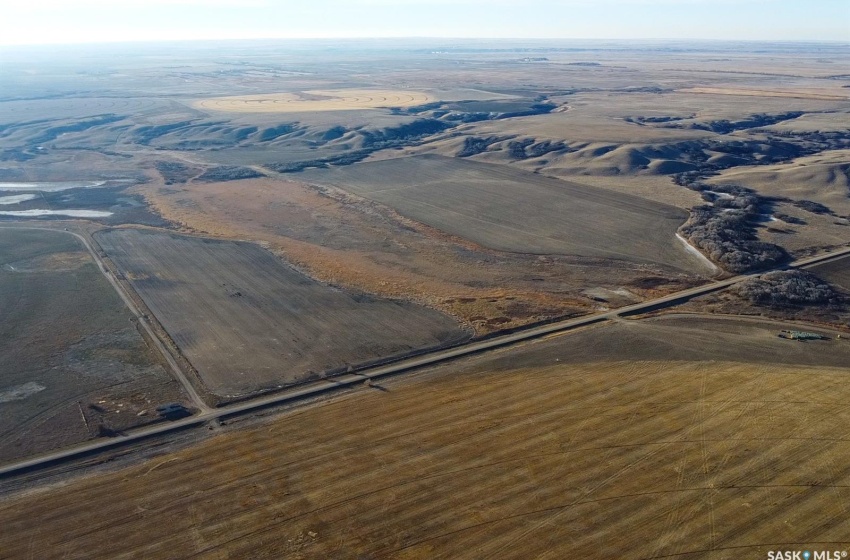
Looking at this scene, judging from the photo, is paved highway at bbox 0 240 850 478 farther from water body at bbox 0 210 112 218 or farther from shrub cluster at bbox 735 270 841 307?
water body at bbox 0 210 112 218

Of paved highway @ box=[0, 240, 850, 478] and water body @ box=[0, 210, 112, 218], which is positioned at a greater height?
water body @ box=[0, 210, 112, 218]

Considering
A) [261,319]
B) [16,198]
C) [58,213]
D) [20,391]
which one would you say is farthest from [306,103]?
[20,391]

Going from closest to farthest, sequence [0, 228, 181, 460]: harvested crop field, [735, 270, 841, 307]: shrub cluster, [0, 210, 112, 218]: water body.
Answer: [0, 228, 181, 460]: harvested crop field < [735, 270, 841, 307]: shrub cluster < [0, 210, 112, 218]: water body

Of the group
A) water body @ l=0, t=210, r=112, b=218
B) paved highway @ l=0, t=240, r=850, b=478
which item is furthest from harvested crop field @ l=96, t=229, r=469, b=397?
water body @ l=0, t=210, r=112, b=218

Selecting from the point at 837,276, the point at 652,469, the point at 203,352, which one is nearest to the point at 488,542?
the point at 652,469

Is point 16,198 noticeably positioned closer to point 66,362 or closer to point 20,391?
point 66,362

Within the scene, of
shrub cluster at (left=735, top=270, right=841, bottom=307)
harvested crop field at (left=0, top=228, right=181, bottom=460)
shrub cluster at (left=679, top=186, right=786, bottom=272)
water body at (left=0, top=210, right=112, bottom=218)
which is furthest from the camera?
water body at (left=0, top=210, right=112, bottom=218)

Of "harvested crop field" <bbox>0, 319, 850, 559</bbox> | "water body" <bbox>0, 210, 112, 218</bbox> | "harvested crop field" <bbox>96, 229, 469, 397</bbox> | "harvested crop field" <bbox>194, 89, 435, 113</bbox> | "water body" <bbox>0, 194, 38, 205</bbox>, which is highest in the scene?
"harvested crop field" <bbox>194, 89, 435, 113</bbox>

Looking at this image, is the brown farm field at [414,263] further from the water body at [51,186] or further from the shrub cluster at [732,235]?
the water body at [51,186]
